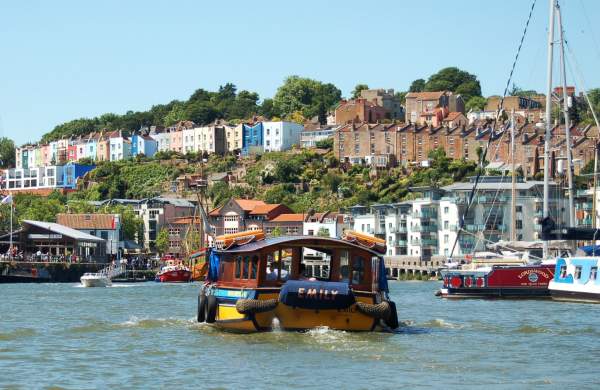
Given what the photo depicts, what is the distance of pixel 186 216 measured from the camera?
192250 mm

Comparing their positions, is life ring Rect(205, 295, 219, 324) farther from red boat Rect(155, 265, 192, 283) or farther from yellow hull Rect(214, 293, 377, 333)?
red boat Rect(155, 265, 192, 283)

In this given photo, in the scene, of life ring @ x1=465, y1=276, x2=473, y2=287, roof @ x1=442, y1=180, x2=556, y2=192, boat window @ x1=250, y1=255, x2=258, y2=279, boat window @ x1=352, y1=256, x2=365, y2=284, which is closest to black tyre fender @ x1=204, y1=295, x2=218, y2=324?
boat window @ x1=250, y1=255, x2=258, y2=279

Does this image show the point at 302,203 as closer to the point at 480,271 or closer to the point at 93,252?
the point at 93,252

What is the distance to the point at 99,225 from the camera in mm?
169625

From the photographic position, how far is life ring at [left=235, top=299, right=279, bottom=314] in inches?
1609

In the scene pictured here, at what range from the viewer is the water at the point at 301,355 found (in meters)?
32.5

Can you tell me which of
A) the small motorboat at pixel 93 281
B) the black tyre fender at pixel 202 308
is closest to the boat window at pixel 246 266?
the black tyre fender at pixel 202 308

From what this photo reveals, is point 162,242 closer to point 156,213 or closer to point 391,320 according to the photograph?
point 156,213

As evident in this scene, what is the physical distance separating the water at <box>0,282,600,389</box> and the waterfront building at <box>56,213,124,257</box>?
376 feet

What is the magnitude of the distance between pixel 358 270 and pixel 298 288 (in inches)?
132

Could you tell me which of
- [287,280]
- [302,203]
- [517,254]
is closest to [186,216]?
[302,203]

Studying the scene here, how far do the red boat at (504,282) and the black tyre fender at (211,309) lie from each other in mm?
31115

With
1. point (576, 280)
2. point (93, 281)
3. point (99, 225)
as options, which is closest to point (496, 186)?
point (93, 281)

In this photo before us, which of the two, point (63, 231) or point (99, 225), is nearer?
point (63, 231)
